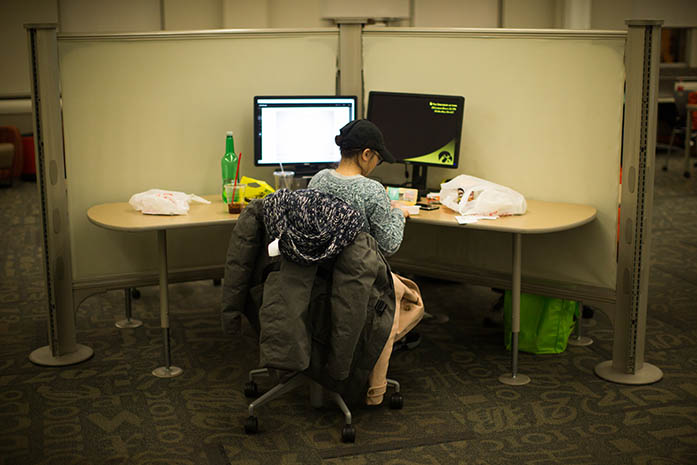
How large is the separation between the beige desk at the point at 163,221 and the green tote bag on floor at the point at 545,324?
55.8 inches

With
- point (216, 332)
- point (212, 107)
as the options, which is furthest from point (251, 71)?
point (216, 332)

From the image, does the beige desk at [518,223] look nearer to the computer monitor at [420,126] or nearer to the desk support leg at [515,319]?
the desk support leg at [515,319]

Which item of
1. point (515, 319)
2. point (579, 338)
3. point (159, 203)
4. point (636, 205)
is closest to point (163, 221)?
point (159, 203)

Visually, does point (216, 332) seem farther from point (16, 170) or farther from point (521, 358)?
point (16, 170)

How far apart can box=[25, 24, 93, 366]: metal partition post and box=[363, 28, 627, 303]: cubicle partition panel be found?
1.46 m

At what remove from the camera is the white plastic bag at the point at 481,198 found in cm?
316

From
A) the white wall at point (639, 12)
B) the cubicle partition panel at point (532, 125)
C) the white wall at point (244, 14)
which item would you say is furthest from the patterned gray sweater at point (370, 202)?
the white wall at point (244, 14)

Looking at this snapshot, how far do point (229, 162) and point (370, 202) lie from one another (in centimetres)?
110

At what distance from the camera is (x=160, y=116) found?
3547 mm

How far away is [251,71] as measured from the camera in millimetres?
3662

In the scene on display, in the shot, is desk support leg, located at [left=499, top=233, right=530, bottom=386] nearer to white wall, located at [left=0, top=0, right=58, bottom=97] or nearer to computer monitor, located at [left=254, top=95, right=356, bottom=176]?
computer monitor, located at [left=254, top=95, right=356, bottom=176]

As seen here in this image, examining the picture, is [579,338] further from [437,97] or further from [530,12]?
[530,12]

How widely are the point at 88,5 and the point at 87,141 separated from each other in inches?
256

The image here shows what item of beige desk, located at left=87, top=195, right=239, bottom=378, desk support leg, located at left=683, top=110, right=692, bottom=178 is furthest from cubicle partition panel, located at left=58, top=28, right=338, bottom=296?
desk support leg, located at left=683, top=110, right=692, bottom=178
